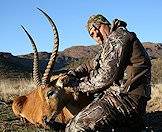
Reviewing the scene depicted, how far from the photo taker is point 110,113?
7621 mm

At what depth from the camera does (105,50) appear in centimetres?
775

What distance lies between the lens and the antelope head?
916 cm

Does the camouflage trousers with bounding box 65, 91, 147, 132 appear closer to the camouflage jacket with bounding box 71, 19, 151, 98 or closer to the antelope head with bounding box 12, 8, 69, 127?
the camouflage jacket with bounding box 71, 19, 151, 98

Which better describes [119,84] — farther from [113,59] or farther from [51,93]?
[51,93]

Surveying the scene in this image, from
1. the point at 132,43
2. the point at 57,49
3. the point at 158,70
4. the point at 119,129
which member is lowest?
the point at 158,70

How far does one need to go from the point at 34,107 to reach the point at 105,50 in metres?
4.85

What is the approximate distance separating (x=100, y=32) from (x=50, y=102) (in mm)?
1885

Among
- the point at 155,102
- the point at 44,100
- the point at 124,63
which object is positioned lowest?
the point at 155,102

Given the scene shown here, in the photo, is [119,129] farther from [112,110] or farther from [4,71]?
[4,71]

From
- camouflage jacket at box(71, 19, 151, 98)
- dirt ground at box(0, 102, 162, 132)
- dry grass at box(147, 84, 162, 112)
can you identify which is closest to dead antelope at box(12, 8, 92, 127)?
dirt ground at box(0, 102, 162, 132)

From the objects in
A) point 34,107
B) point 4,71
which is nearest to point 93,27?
point 34,107

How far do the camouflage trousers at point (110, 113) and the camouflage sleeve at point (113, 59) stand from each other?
0.25 meters

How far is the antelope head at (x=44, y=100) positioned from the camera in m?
9.16

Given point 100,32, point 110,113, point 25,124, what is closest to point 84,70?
point 100,32
